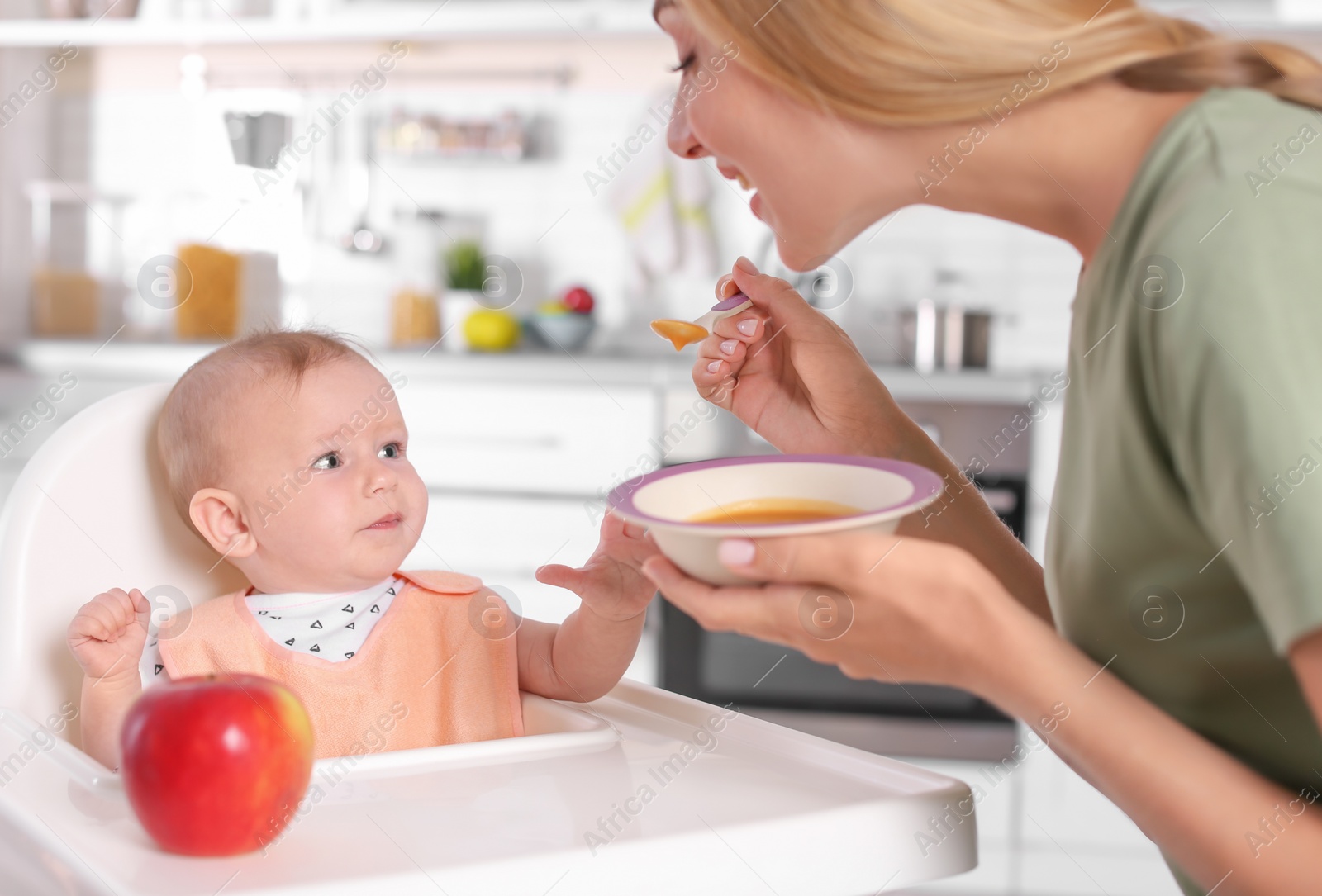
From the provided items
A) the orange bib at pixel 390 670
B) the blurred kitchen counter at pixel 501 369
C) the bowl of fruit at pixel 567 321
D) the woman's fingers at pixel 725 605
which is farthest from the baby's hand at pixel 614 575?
the bowl of fruit at pixel 567 321

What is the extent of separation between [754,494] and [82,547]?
542 mm

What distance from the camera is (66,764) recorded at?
0.73 metres

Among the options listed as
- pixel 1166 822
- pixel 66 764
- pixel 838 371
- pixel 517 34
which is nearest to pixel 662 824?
pixel 1166 822

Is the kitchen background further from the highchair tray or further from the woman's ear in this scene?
the highchair tray

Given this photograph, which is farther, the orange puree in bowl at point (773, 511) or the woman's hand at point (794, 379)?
the woman's hand at point (794, 379)

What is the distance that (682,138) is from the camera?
95 cm

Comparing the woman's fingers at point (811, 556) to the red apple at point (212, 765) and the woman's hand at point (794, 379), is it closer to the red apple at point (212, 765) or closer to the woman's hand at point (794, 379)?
the red apple at point (212, 765)

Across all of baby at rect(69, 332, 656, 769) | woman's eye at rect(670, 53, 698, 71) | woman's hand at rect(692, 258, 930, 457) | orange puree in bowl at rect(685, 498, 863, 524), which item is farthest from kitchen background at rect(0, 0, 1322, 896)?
orange puree in bowl at rect(685, 498, 863, 524)

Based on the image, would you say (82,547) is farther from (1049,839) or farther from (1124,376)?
(1049,839)

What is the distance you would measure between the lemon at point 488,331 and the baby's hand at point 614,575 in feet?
6.17

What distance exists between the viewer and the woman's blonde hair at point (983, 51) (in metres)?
0.73

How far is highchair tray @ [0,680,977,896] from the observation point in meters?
0.57

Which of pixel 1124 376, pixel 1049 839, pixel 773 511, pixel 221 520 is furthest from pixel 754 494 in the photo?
pixel 1049 839

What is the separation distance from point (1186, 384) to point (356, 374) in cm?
66
